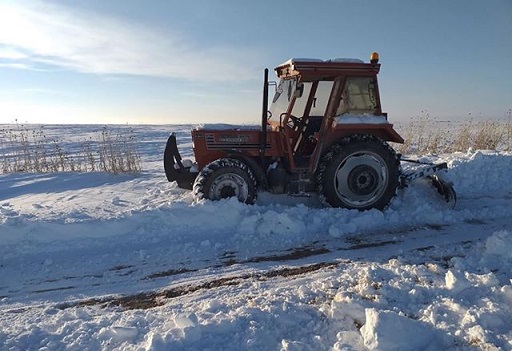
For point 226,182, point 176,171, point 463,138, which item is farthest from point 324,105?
point 463,138

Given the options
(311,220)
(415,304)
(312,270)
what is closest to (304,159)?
(311,220)

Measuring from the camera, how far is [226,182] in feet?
19.2

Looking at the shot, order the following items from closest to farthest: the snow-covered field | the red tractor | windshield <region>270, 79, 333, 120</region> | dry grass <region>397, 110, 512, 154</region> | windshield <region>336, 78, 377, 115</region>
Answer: the snow-covered field, the red tractor, windshield <region>336, 78, 377, 115</region>, windshield <region>270, 79, 333, 120</region>, dry grass <region>397, 110, 512, 154</region>

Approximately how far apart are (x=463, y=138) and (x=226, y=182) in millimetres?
9560

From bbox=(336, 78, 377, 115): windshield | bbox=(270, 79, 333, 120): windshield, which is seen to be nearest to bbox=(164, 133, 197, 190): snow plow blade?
bbox=(270, 79, 333, 120): windshield

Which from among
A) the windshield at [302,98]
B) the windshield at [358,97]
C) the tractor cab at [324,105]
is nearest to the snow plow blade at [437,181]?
the tractor cab at [324,105]

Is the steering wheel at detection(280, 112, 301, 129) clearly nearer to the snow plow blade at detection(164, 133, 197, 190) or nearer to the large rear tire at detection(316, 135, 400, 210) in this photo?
the large rear tire at detection(316, 135, 400, 210)

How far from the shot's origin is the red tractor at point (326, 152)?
5949 millimetres

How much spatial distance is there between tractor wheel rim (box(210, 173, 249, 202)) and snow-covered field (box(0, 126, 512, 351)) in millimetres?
349

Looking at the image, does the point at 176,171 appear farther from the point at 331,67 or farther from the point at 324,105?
the point at 331,67

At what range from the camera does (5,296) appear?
372cm

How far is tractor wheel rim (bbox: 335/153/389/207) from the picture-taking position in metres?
6.14

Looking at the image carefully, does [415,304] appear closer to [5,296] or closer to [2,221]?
[5,296]

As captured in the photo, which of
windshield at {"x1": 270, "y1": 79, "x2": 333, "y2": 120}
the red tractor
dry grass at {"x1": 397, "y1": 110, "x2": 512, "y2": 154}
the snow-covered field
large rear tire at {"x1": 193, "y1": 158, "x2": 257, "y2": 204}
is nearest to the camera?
the snow-covered field
